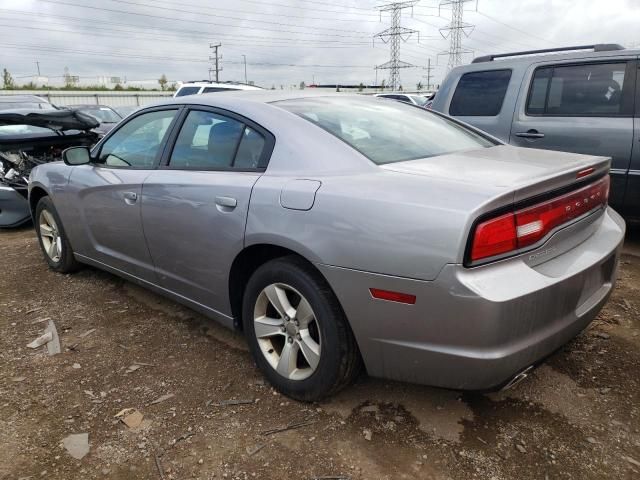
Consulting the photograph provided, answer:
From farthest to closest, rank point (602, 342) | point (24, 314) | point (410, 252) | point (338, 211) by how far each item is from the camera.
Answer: point (24, 314), point (602, 342), point (338, 211), point (410, 252)

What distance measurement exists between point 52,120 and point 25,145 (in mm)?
700

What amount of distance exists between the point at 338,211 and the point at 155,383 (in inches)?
56.3

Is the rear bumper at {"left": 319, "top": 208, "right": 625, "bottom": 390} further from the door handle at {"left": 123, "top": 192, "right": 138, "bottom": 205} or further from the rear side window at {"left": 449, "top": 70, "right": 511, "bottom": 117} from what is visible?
the rear side window at {"left": 449, "top": 70, "right": 511, "bottom": 117}

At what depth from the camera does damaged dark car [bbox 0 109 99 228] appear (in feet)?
19.7

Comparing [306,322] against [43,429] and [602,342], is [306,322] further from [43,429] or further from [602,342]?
[602,342]

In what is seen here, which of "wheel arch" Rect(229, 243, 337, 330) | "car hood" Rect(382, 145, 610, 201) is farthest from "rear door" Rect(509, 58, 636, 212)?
"wheel arch" Rect(229, 243, 337, 330)

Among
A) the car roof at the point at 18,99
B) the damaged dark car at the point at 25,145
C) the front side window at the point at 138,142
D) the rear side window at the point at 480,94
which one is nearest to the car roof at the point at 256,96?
the front side window at the point at 138,142

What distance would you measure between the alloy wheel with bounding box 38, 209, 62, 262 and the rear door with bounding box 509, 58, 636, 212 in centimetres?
420

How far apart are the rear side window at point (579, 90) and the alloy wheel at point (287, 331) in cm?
363

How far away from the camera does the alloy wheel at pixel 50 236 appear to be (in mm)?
4359

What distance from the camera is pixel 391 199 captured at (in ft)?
6.59

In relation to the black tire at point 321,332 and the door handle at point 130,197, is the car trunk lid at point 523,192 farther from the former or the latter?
the door handle at point 130,197

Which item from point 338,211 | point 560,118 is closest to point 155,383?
point 338,211

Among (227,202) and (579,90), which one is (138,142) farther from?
(579,90)
